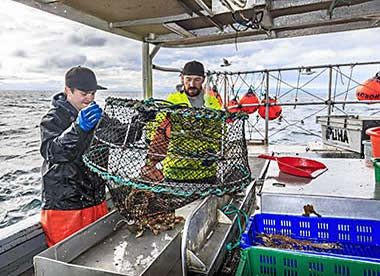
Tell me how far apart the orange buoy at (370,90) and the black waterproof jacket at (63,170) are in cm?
497

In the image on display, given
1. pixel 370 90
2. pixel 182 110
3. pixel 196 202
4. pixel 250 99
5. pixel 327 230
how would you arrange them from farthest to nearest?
pixel 250 99 → pixel 370 90 → pixel 196 202 → pixel 327 230 → pixel 182 110

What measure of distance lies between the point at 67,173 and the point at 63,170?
0.03m

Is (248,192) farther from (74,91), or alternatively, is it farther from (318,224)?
(74,91)

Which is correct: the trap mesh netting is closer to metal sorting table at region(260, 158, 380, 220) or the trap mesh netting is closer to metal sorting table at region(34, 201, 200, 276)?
metal sorting table at region(34, 201, 200, 276)

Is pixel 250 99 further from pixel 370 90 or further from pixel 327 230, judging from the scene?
pixel 327 230

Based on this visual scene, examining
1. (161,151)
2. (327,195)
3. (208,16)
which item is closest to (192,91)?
(208,16)

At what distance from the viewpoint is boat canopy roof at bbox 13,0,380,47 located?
87.9 inches

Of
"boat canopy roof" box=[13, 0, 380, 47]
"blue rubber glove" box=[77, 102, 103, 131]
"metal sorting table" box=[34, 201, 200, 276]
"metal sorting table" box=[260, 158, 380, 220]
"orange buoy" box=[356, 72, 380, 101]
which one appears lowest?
"metal sorting table" box=[34, 201, 200, 276]

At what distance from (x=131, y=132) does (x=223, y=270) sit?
647 millimetres

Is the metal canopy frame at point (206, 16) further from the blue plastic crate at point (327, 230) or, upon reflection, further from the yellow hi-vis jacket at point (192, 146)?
the blue plastic crate at point (327, 230)

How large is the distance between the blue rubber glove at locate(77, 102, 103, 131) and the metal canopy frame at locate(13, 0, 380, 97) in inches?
43.8

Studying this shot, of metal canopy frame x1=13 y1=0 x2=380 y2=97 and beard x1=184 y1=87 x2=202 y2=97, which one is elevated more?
metal canopy frame x1=13 y1=0 x2=380 y2=97

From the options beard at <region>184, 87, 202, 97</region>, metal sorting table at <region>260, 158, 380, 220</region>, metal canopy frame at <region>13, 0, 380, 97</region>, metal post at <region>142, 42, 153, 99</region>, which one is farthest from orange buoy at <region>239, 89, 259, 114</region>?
metal sorting table at <region>260, 158, 380, 220</region>

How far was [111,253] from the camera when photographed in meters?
1.27
